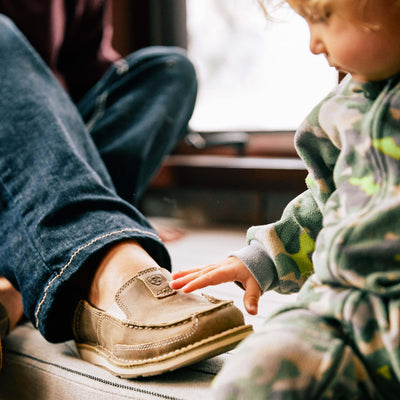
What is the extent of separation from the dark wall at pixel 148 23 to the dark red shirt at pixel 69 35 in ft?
1.31

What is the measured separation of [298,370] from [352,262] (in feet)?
0.24

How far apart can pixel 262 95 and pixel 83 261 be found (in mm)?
844

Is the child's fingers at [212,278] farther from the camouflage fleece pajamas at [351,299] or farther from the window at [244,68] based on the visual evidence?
the window at [244,68]

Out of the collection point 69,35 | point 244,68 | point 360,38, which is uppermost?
point 360,38

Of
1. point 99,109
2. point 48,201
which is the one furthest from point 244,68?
point 48,201

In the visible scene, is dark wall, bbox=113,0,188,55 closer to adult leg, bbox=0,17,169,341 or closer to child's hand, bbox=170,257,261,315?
adult leg, bbox=0,17,169,341

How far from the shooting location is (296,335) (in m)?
0.30

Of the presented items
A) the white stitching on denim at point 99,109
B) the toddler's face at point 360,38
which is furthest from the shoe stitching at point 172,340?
the white stitching on denim at point 99,109

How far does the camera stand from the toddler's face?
28 cm

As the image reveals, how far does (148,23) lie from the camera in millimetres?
1503

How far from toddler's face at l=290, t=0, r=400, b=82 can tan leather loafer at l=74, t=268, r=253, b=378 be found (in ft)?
0.77

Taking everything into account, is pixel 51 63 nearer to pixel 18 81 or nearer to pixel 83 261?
pixel 18 81

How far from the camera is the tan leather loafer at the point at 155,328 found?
41 centimetres

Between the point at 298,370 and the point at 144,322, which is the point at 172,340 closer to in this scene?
the point at 144,322
